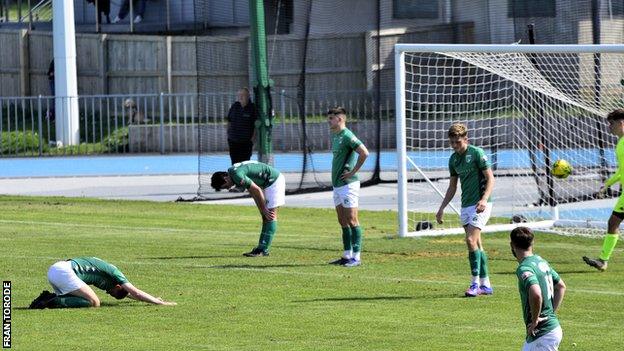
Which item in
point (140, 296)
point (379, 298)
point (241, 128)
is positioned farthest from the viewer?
point (241, 128)

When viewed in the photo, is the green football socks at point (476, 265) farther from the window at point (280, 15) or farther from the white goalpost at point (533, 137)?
the window at point (280, 15)

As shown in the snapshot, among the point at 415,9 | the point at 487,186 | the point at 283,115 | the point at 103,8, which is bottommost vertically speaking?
the point at 487,186

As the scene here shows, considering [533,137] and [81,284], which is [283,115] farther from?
[81,284]

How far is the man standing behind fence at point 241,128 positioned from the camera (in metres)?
28.3

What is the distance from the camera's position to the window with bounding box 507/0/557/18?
104 ft

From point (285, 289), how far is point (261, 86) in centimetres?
1291

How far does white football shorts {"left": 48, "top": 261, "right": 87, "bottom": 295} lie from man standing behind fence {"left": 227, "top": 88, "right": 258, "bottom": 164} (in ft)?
45.6

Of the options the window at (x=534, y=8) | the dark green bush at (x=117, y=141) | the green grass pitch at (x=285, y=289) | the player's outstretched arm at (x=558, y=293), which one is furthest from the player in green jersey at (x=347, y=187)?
the dark green bush at (x=117, y=141)

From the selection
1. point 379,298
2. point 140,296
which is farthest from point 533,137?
point 140,296

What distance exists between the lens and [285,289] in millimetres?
16094

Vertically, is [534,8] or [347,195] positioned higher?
[534,8]

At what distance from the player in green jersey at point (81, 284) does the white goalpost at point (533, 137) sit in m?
7.33

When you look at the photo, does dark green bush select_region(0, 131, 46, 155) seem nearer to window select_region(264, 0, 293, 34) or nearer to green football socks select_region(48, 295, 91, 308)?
window select_region(264, 0, 293, 34)

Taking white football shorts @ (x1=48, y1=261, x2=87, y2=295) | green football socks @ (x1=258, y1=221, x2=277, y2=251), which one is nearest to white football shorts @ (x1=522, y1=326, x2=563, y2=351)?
white football shorts @ (x1=48, y1=261, x2=87, y2=295)
